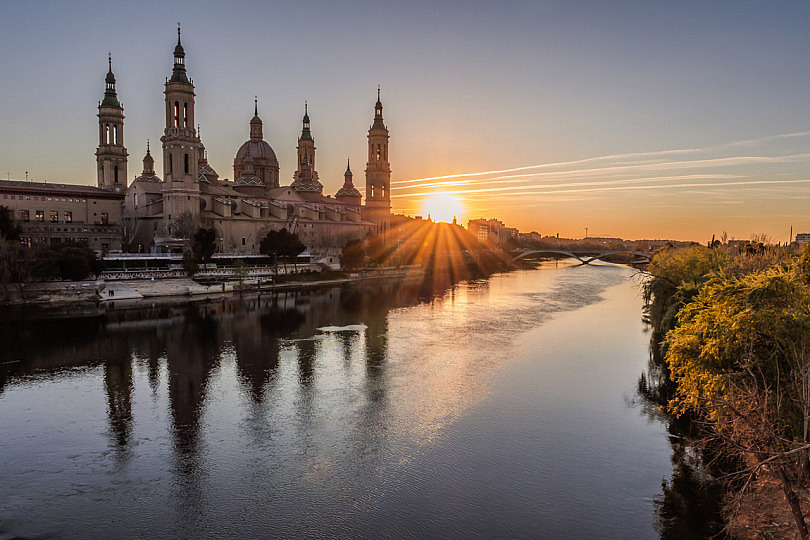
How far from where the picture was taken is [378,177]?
239ft

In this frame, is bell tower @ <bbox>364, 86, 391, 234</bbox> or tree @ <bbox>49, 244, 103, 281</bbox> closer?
tree @ <bbox>49, 244, 103, 281</bbox>

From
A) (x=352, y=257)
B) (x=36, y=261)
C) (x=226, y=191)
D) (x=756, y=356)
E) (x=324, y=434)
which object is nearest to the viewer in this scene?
(x=756, y=356)

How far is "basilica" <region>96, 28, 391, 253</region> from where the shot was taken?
155 feet

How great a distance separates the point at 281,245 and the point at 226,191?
14245 millimetres

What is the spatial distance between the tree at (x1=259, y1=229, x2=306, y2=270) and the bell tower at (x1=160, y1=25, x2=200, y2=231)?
7.23m

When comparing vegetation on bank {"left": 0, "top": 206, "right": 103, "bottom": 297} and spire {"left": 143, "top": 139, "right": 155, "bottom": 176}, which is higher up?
spire {"left": 143, "top": 139, "right": 155, "bottom": 176}

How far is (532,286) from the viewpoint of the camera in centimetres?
5141

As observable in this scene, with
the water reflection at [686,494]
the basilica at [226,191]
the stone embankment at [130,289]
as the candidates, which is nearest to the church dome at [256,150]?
the basilica at [226,191]

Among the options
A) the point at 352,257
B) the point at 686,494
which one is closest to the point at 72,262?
the point at 352,257

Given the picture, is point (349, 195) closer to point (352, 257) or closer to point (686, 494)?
point (352, 257)

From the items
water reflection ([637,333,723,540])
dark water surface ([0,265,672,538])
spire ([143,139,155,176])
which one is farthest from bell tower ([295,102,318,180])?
water reflection ([637,333,723,540])

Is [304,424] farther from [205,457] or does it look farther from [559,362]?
[559,362]

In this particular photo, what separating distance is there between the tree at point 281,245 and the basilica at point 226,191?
6.22m

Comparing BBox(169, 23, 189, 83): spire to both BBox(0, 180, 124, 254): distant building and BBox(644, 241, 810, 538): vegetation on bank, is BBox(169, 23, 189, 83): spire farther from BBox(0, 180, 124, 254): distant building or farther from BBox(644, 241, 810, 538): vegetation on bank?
BBox(644, 241, 810, 538): vegetation on bank
